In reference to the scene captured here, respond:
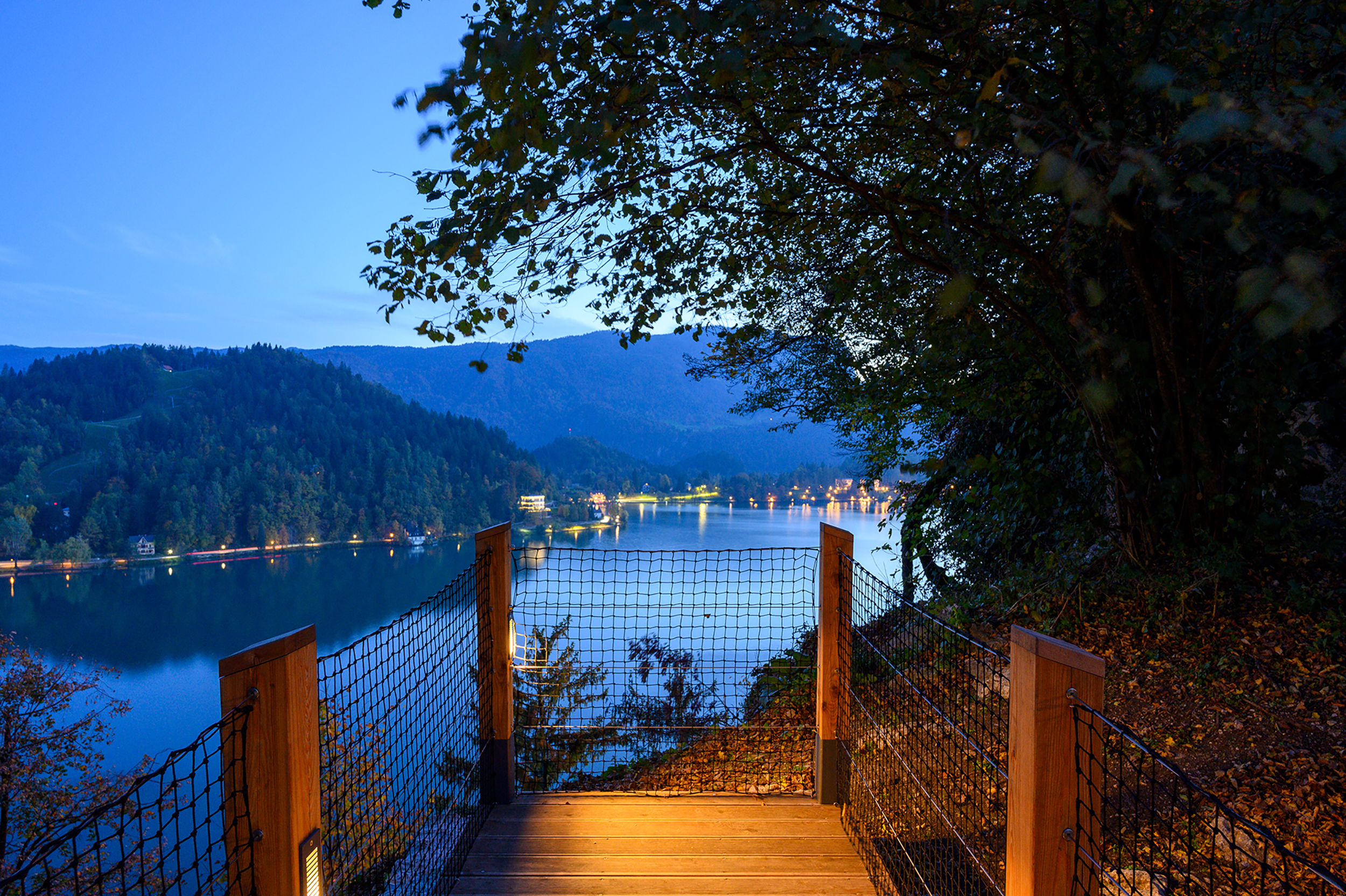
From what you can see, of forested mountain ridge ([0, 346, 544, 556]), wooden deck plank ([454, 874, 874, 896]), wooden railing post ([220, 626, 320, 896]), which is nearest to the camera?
wooden railing post ([220, 626, 320, 896])

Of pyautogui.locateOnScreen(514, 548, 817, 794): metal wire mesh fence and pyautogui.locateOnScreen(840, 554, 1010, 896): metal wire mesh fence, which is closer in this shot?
pyautogui.locateOnScreen(840, 554, 1010, 896): metal wire mesh fence

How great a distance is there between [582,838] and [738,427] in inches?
1602

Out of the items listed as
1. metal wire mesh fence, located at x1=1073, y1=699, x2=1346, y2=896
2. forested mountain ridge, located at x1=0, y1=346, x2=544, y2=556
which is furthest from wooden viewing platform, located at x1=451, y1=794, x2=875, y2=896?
forested mountain ridge, located at x1=0, y1=346, x2=544, y2=556

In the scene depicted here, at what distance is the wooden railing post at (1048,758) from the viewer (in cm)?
139

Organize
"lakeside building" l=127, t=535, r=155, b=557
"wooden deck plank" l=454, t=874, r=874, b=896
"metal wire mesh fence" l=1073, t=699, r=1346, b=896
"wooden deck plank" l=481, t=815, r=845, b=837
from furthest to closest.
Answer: "lakeside building" l=127, t=535, r=155, b=557 < "wooden deck plank" l=481, t=815, r=845, b=837 < "wooden deck plank" l=454, t=874, r=874, b=896 < "metal wire mesh fence" l=1073, t=699, r=1346, b=896

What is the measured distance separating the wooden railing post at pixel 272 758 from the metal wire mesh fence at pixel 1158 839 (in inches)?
56.5

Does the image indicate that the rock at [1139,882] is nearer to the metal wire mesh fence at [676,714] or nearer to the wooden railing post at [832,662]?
the wooden railing post at [832,662]

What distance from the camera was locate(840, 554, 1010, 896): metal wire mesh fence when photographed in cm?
234

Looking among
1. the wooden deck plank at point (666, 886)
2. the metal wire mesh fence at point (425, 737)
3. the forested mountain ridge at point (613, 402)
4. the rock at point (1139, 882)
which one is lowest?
the wooden deck plank at point (666, 886)

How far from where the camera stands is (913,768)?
8.56ft

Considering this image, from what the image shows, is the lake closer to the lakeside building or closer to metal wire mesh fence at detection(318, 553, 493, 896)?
the lakeside building

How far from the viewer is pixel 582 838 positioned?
3.07 m

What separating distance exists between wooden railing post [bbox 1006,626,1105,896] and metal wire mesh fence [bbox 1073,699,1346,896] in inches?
0.8

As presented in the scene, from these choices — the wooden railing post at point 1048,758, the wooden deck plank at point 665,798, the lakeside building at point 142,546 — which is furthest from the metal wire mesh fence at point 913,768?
the lakeside building at point 142,546
